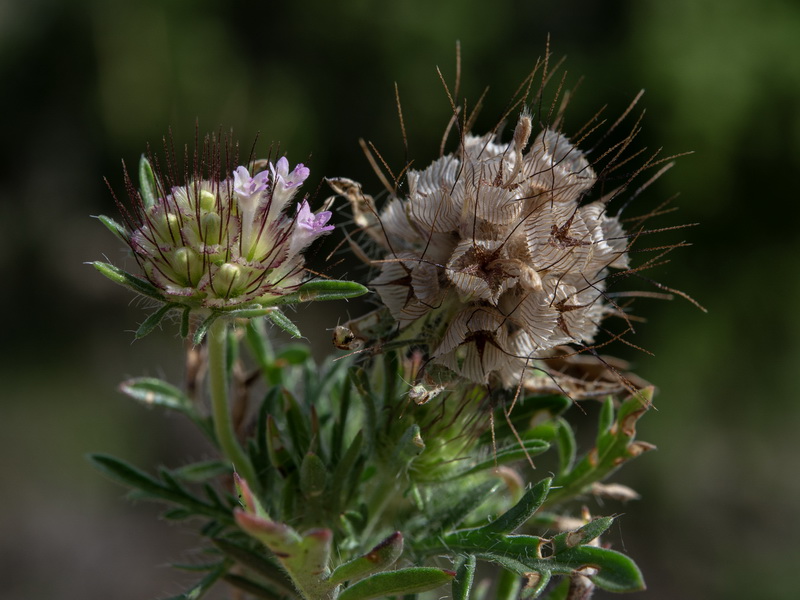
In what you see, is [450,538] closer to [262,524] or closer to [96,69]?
[262,524]

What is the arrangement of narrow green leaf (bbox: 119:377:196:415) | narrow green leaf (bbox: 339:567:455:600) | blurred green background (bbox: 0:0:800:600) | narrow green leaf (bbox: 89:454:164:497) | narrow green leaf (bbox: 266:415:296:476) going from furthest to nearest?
blurred green background (bbox: 0:0:800:600) < narrow green leaf (bbox: 119:377:196:415) < narrow green leaf (bbox: 89:454:164:497) < narrow green leaf (bbox: 266:415:296:476) < narrow green leaf (bbox: 339:567:455:600)

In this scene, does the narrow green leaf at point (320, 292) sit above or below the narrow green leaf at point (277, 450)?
above

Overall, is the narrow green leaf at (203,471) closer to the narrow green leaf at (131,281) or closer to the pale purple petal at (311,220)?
the narrow green leaf at (131,281)

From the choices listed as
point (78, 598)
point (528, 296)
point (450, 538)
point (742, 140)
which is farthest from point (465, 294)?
point (78, 598)

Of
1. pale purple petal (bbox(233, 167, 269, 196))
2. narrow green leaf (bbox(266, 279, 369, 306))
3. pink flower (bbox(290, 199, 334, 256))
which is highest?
pale purple petal (bbox(233, 167, 269, 196))

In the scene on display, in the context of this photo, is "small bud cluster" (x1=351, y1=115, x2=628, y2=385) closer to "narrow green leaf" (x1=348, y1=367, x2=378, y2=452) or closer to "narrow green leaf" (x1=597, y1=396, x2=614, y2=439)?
"narrow green leaf" (x1=348, y1=367, x2=378, y2=452)

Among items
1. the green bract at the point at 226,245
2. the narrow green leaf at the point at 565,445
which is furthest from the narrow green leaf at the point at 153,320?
the narrow green leaf at the point at 565,445

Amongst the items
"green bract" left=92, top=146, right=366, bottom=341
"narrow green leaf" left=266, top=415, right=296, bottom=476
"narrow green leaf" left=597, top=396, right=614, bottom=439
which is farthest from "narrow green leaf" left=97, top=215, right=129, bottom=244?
"narrow green leaf" left=597, top=396, right=614, bottom=439
